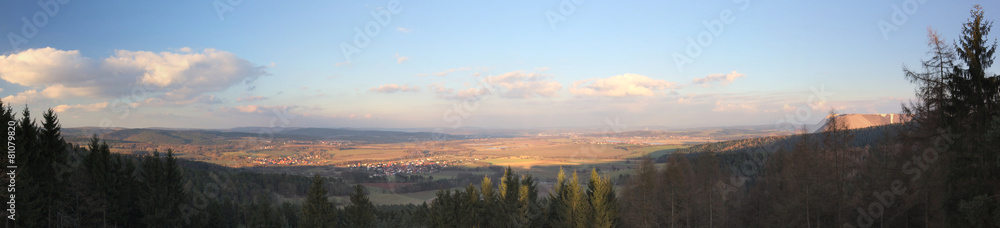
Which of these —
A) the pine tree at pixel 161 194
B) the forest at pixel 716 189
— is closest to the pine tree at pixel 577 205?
the forest at pixel 716 189

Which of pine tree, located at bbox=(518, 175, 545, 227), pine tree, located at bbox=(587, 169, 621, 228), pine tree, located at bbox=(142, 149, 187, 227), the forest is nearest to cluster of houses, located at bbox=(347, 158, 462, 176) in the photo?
the forest

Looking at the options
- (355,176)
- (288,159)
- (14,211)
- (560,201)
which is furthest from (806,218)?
(288,159)

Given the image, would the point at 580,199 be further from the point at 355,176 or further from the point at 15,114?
the point at 355,176

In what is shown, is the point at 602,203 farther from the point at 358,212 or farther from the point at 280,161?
the point at 280,161

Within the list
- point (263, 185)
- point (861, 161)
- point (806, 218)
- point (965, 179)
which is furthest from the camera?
point (263, 185)

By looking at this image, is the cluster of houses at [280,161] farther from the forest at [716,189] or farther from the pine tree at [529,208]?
the pine tree at [529,208]

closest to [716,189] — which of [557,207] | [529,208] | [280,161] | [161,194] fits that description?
[557,207]

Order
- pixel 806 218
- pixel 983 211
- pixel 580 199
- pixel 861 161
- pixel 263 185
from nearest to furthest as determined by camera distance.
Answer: pixel 983 211 → pixel 806 218 → pixel 861 161 → pixel 580 199 → pixel 263 185

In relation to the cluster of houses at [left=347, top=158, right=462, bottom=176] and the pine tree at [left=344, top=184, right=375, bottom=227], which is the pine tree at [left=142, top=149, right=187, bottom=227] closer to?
the pine tree at [left=344, top=184, right=375, bottom=227]
